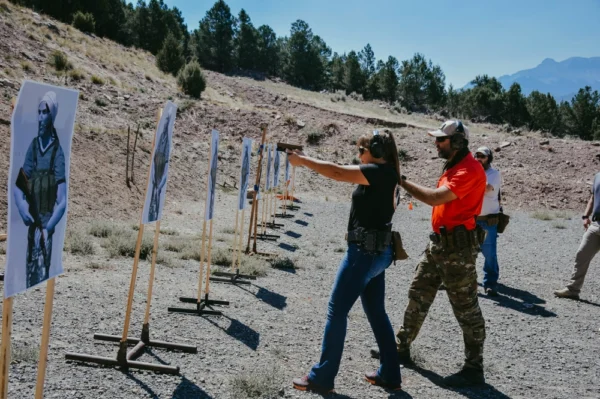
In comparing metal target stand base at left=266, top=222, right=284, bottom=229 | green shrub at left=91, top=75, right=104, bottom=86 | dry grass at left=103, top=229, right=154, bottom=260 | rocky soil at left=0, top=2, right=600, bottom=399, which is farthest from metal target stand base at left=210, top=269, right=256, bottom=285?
green shrub at left=91, top=75, right=104, bottom=86

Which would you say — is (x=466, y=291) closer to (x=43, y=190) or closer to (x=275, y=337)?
(x=275, y=337)

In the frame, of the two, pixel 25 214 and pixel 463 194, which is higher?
pixel 463 194

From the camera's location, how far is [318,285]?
8.59 m

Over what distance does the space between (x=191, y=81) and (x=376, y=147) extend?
107ft

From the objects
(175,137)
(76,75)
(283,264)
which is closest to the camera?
(283,264)

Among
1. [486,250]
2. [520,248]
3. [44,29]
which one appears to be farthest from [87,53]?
[486,250]

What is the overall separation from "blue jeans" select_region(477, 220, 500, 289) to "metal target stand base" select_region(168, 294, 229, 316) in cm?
417

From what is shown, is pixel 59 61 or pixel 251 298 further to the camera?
pixel 59 61

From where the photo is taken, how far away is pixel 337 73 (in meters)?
80.5

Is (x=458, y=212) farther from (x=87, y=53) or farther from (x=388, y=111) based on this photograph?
(x=388, y=111)

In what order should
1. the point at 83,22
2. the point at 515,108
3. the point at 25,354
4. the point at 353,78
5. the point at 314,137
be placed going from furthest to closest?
the point at 353,78
the point at 515,108
the point at 83,22
the point at 314,137
the point at 25,354

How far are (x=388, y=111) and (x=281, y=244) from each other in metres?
41.8

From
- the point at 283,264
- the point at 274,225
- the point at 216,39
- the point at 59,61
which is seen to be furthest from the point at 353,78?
the point at 283,264

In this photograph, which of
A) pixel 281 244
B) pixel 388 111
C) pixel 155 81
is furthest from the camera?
pixel 388 111
